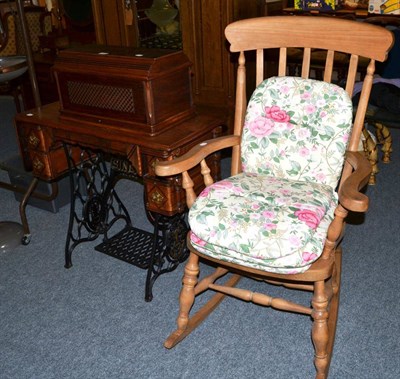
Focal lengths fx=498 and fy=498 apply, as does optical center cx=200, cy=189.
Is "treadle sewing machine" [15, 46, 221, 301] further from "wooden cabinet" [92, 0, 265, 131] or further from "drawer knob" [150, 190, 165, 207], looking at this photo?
"wooden cabinet" [92, 0, 265, 131]

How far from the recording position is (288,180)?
1.93 meters

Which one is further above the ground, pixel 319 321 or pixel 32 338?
pixel 319 321

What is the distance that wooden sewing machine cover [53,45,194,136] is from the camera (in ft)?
6.61

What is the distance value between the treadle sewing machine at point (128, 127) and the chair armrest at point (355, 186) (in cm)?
64

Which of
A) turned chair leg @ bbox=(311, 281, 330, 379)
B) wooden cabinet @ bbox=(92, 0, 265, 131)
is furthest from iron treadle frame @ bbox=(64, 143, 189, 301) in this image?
wooden cabinet @ bbox=(92, 0, 265, 131)

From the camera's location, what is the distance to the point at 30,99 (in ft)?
16.0

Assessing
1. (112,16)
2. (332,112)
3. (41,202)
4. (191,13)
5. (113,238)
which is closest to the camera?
(332,112)

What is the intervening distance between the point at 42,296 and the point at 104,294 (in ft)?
0.94

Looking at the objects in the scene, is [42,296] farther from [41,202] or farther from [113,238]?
[41,202]

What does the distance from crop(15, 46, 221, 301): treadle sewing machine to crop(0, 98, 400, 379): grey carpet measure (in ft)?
0.43

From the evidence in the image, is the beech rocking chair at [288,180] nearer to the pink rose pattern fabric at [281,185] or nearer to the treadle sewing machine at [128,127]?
the pink rose pattern fabric at [281,185]

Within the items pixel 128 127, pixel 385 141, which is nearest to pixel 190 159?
pixel 128 127

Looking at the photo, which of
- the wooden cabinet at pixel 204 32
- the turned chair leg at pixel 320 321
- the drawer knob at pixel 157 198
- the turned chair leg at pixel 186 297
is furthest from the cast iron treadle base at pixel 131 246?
the wooden cabinet at pixel 204 32

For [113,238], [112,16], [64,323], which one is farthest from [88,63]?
[112,16]
